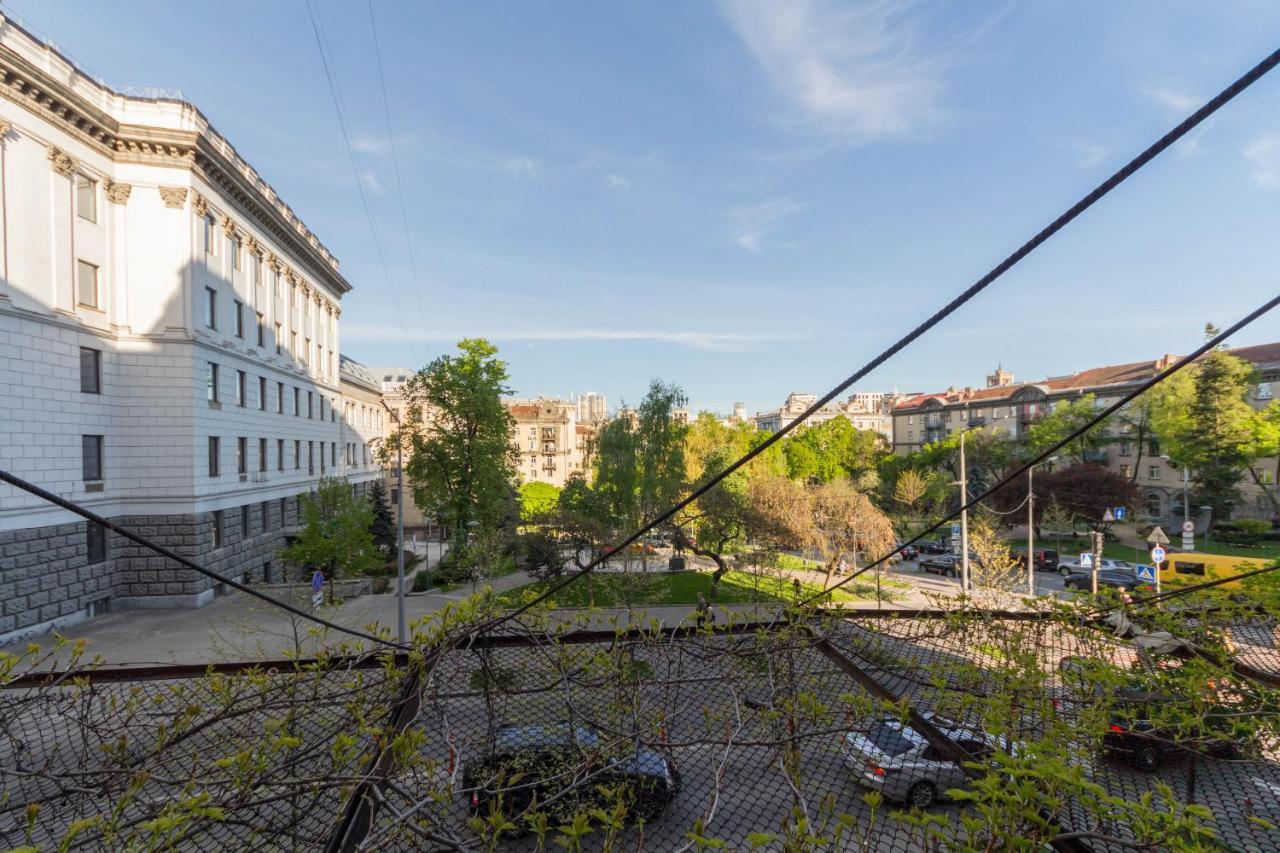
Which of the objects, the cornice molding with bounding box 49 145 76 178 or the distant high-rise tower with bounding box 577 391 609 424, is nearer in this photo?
the cornice molding with bounding box 49 145 76 178

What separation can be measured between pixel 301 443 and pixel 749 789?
36.1 m

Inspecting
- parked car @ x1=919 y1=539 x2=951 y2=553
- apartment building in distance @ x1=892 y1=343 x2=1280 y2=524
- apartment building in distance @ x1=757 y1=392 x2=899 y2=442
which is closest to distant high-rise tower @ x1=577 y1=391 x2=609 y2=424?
apartment building in distance @ x1=757 y1=392 x2=899 y2=442

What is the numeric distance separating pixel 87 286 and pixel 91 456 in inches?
232

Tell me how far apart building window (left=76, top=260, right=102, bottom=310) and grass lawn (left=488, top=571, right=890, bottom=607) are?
58.3 ft

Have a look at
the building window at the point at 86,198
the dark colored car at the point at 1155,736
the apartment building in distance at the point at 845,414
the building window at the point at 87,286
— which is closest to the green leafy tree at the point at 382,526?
the building window at the point at 87,286

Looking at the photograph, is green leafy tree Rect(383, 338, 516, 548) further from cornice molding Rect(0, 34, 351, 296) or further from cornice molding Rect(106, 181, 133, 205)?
cornice molding Rect(106, 181, 133, 205)

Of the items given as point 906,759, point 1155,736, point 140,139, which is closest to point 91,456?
point 140,139

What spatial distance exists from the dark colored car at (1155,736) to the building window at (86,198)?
2822 centimetres

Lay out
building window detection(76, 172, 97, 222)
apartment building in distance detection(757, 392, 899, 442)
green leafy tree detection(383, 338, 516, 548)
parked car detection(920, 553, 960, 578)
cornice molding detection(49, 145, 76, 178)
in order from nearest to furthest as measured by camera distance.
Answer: cornice molding detection(49, 145, 76, 178) < building window detection(76, 172, 97, 222) < green leafy tree detection(383, 338, 516, 548) < parked car detection(920, 553, 960, 578) < apartment building in distance detection(757, 392, 899, 442)

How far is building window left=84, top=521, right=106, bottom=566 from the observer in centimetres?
2005

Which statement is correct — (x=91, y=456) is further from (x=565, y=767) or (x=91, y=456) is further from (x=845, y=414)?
(x=845, y=414)

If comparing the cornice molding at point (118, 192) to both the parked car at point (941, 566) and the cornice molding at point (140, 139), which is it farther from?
the parked car at point (941, 566)

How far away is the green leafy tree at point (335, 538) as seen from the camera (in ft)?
78.4

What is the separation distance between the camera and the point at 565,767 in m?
2.64
